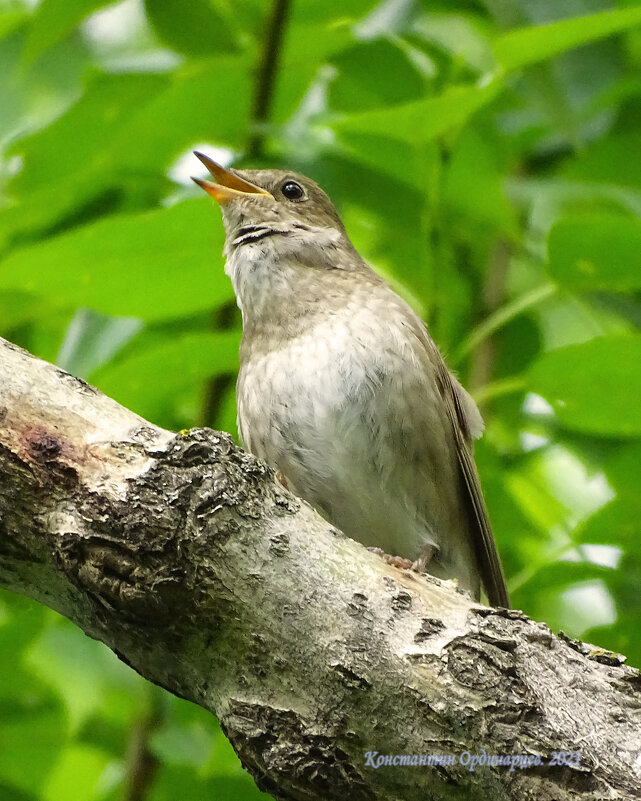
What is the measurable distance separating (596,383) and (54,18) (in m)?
2.60

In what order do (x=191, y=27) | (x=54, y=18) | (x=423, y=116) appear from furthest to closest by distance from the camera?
(x=191, y=27), (x=54, y=18), (x=423, y=116)

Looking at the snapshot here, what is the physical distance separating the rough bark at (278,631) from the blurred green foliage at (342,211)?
4.48 feet

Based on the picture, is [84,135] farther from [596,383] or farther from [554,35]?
[596,383]

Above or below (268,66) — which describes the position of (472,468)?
below

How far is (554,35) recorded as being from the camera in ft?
13.1

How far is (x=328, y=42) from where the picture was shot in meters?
4.88

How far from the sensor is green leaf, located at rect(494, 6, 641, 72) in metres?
3.98

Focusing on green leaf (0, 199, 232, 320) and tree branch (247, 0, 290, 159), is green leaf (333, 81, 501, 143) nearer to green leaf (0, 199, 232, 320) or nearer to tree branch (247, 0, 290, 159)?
tree branch (247, 0, 290, 159)

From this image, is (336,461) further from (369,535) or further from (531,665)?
(531,665)

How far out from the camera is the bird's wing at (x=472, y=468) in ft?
15.2

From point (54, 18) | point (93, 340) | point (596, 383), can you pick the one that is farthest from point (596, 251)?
point (54, 18)

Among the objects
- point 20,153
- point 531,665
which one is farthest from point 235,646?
point 20,153

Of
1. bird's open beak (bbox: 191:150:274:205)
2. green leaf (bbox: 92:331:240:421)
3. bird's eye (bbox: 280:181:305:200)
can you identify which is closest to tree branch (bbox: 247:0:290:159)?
bird's open beak (bbox: 191:150:274:205)

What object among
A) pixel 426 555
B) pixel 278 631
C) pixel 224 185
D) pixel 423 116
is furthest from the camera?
pixel 224 185
